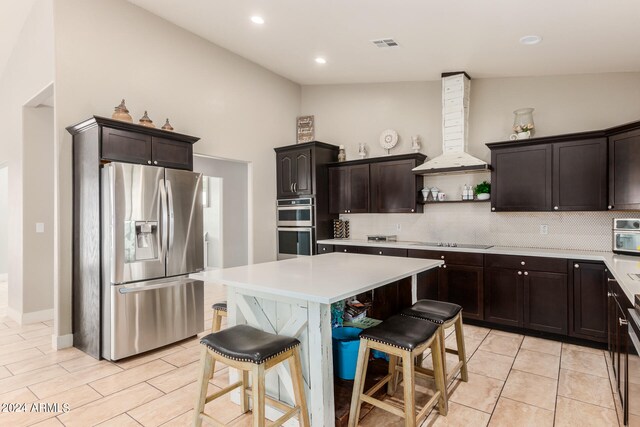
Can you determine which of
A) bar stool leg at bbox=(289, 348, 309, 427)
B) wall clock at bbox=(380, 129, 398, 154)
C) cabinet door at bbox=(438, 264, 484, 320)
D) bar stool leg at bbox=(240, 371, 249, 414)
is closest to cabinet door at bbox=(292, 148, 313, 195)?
wall clock at bbox=(380, 129, 398, 154)

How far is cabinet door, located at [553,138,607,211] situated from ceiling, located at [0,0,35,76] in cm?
602

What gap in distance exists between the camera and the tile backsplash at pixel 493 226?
3912 millimetres

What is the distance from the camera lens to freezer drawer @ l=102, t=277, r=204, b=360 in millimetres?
3172

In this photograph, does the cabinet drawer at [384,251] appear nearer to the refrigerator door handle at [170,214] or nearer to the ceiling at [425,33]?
the ceiling at [425,33]

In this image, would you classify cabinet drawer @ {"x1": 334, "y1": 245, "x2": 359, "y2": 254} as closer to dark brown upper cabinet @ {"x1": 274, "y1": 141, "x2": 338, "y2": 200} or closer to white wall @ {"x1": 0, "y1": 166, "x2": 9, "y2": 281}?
dark brown upper cabinet @ {"x1": 274, "y1": 141, "x2": 338, "y2": 200}

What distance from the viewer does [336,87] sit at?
5.88 m

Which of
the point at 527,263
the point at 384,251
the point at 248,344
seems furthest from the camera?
the point at 384,251

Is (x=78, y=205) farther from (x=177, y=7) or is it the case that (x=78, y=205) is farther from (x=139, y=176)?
(x=177, y=7)


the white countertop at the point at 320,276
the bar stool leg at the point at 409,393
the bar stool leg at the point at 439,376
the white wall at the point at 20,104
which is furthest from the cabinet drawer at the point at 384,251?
the white wall at the point at 20,104

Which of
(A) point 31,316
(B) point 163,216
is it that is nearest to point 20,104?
(A) point 31,316

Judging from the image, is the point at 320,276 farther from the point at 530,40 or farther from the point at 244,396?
the point at 530,40

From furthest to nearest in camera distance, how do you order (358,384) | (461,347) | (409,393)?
(461,347), (358,384), (409,393)

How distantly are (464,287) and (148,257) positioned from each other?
3419mm

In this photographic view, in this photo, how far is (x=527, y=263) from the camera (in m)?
3.74
